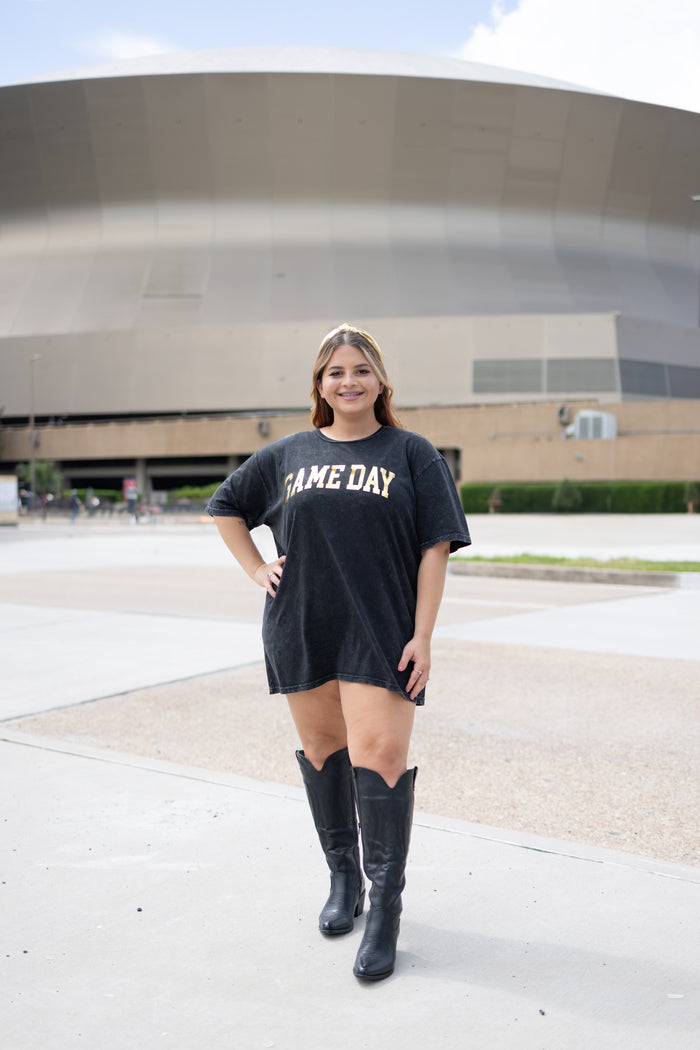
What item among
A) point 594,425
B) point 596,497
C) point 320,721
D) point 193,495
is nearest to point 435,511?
point 320,721

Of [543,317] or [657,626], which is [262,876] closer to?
[657,626]

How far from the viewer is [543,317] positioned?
56094 millimetres

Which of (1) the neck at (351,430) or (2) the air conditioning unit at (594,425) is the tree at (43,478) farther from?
(1) the neck at (351,430)

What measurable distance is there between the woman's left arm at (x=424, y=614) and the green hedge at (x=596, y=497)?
3732 cm

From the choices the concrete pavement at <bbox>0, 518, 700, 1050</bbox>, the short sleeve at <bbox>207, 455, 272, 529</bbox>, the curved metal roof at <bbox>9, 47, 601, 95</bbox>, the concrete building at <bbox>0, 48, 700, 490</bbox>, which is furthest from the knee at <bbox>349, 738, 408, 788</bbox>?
the curved metal roof at <bbox>9, 47, 601, 95</bbox>

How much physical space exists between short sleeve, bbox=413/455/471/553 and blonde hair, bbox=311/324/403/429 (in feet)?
1.01

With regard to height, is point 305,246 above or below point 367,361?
above

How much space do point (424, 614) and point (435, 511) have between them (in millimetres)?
330

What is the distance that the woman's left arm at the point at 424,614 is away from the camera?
310 centimetres

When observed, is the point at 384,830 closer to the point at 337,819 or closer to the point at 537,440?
the point at 337,819

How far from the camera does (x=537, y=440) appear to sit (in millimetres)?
45344

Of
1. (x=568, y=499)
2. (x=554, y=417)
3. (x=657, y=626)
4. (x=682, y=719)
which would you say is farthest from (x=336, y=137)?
(x=682, y=719)

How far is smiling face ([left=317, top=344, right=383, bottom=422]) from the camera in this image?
3.22 m

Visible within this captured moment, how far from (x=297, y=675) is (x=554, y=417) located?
150 ft
